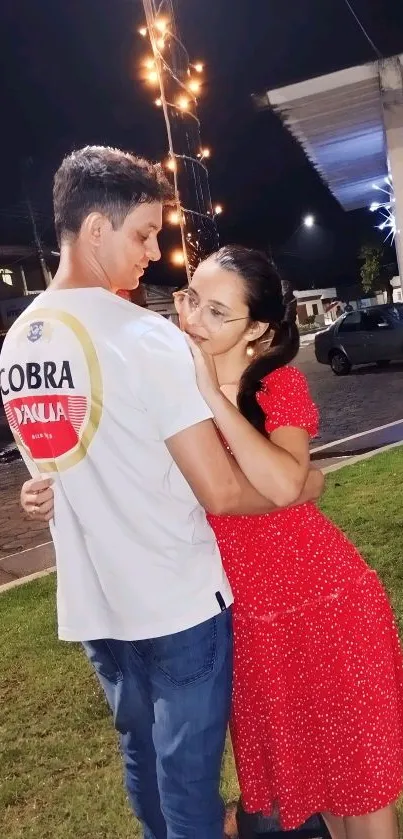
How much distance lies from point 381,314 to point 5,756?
13479 mm

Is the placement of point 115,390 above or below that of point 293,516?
above

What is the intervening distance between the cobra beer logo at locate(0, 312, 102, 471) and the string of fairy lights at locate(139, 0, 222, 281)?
22.2 feet

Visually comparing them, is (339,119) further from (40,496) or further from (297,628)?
(40,496)

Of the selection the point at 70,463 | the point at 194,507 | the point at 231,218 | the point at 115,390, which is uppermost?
the point at 231,218

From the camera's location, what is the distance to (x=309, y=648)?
71.9 inches

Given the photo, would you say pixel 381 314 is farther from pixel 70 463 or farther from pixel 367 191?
pixel 70 463

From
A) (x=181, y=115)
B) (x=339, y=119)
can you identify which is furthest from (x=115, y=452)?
(x=181, y=115)

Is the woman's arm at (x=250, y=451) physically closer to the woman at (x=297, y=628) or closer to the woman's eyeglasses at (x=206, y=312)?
the woman at (x=297, y=628)

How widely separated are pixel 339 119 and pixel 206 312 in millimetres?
5445

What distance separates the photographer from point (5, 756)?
3.35 m

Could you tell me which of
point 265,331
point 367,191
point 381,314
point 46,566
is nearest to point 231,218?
point 381,314

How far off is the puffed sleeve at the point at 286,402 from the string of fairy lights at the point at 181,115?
646cm

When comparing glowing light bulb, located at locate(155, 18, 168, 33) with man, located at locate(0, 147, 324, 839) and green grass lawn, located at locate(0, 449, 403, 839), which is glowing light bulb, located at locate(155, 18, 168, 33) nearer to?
green grass lawn, located at locate(0, 449, 403, 839)

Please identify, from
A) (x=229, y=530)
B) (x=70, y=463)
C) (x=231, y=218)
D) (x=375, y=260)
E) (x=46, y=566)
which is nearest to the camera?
(x=70, y=463)
